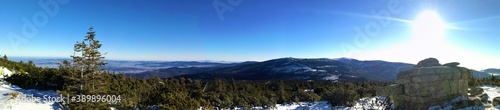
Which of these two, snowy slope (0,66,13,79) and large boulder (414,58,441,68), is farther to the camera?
large boulder (414,58,441,68)

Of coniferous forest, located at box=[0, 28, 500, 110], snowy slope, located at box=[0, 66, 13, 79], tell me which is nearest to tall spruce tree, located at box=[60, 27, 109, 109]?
coniferous forest, located at box=[0, 28, 500, 110]

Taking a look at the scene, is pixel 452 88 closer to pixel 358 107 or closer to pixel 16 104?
pixel 358 107

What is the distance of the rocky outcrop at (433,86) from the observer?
679 inches

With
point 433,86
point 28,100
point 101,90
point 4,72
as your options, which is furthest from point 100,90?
point 433,86

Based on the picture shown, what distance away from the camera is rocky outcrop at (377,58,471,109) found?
17.2 m

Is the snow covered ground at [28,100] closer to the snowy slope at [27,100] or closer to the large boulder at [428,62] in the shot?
the snowy slope at [27,100]

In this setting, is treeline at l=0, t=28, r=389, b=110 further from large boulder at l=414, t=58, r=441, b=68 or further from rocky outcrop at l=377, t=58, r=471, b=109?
large boulder at l=414, t=58, r=441, b=68

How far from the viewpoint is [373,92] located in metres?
28.5


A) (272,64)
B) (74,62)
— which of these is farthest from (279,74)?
(74,62)

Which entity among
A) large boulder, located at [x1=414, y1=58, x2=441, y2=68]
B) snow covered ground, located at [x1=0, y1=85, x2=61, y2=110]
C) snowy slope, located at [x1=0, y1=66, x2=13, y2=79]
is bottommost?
snow covered ground, located at [x1=0, y1=85, x2=61, y2=110]

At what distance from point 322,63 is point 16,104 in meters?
170

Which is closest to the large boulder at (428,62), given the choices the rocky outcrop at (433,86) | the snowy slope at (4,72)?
the rocky outcrop at (433,86)

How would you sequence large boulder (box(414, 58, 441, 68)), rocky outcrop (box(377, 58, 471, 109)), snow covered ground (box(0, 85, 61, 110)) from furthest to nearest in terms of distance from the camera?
large boulder (box(414, 58, 441, 68)) → rocky outcrop (box(377, 58, 471, 109)) → snow covered ground (box(0, 85, 61, 110))

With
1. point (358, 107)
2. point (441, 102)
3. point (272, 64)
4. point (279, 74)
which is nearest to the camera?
point (441, 102)
